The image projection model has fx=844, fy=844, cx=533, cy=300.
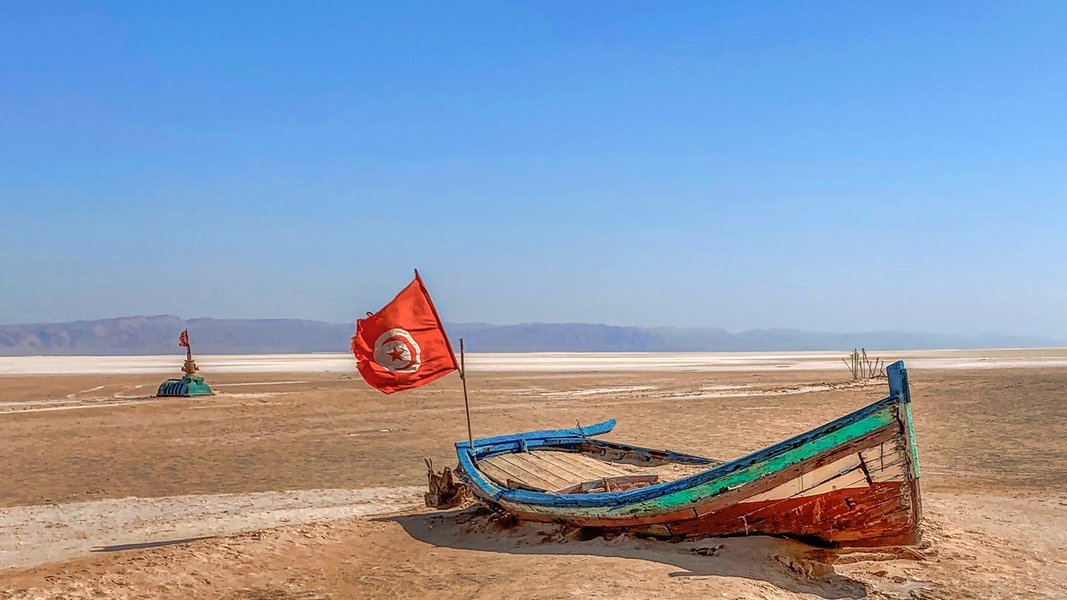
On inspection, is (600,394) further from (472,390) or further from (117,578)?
(117,578)

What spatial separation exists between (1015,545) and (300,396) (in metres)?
25.4

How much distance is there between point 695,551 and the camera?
7.54 metres

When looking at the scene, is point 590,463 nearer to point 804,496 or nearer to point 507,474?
point 507,474

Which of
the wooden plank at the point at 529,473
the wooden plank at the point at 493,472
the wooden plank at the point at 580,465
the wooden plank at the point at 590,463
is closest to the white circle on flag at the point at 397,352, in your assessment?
the wooden plank at the point at 493,472

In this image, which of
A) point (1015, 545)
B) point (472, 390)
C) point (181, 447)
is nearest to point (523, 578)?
point (1015, 545)

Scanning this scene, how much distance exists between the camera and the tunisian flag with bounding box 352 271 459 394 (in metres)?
10.0

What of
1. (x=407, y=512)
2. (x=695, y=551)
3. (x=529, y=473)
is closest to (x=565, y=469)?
(x=529, y=473)

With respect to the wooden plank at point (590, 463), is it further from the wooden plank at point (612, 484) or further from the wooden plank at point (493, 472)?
the wooden plank at point (493, 472)

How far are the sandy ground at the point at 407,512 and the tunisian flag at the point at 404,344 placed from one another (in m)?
1.76

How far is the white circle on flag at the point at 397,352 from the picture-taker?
1009 cm

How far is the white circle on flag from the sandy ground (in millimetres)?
1879

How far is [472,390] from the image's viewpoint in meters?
33.8

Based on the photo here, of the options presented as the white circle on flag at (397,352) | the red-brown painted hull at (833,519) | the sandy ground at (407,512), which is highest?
the white circle on flag at (397,352)

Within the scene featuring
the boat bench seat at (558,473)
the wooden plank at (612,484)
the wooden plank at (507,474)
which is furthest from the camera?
the wooden plank at (507,474)
